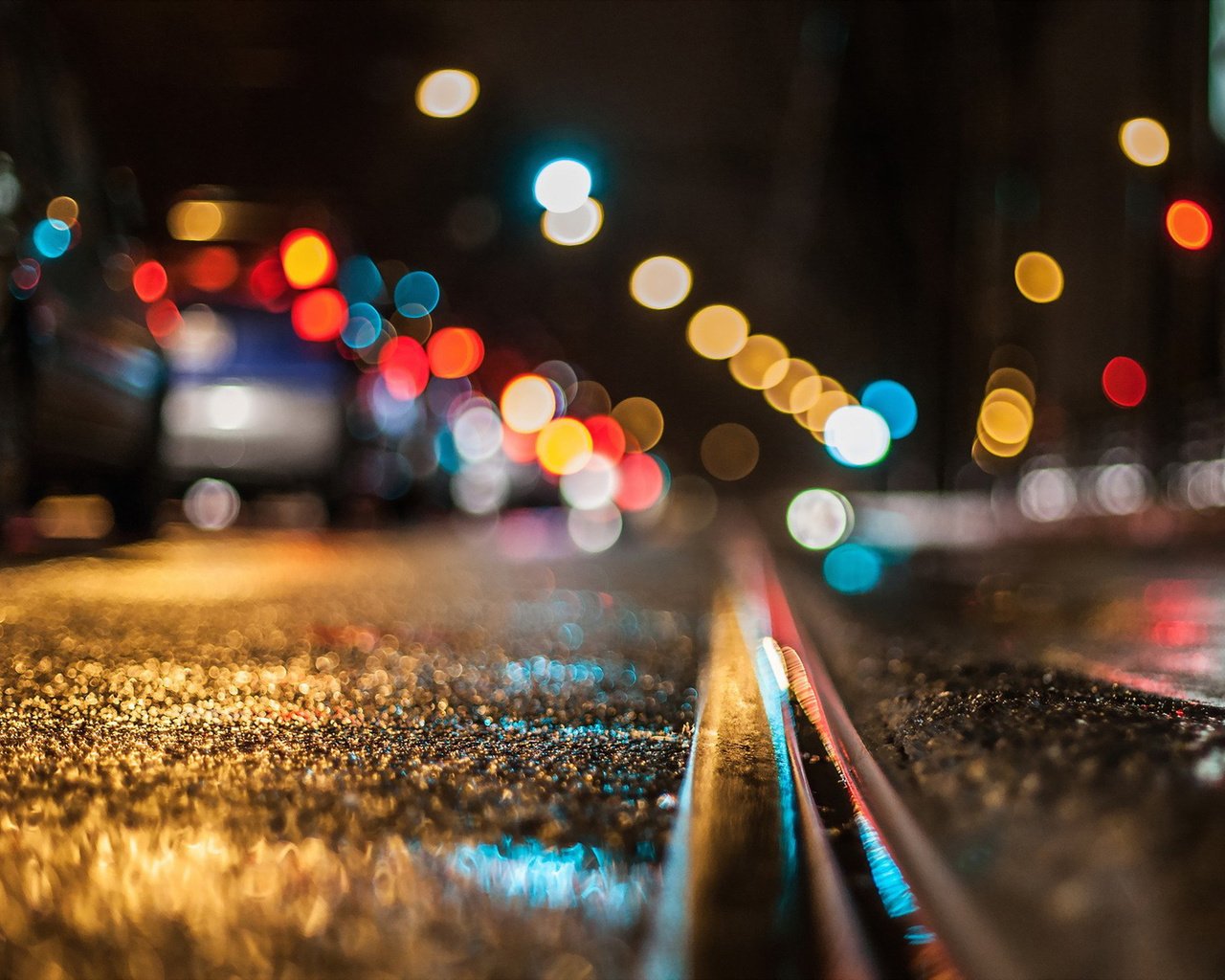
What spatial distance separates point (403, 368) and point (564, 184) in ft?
54.1

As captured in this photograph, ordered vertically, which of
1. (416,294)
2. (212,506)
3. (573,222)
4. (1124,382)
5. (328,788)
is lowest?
(328,788)

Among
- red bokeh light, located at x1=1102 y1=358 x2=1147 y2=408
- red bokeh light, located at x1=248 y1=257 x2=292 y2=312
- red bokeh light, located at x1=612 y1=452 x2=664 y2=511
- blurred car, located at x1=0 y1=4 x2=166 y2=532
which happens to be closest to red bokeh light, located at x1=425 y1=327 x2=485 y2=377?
red bokeh light, located at x1=612 y1=452 x2=664 y2=511

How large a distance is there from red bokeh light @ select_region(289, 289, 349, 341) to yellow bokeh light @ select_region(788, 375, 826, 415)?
307 ft

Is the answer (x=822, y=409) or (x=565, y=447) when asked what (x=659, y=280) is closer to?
(x=565, y=447)

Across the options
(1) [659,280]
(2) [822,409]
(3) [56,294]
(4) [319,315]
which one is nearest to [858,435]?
(1) [659,280]

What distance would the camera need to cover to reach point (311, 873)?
9.68 feet

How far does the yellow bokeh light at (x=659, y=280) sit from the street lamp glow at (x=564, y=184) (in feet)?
124

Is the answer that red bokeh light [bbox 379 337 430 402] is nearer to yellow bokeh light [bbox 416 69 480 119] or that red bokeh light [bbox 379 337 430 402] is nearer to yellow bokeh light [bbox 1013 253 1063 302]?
yellow bokeh light [bbox 1013 253 1063 302]

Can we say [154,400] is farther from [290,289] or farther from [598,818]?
[598,818]

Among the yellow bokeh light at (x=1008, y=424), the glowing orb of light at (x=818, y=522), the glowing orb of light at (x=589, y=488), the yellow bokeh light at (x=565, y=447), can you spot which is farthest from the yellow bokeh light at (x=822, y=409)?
the glowing orb of light at (x=818, y=522)

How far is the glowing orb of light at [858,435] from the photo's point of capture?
48134 mm

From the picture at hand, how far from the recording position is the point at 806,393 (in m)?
114

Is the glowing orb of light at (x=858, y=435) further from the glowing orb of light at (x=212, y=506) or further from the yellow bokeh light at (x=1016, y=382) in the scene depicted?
the glowing orb of light at (x=212, y=506)

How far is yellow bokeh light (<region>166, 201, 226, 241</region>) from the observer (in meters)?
14.0
